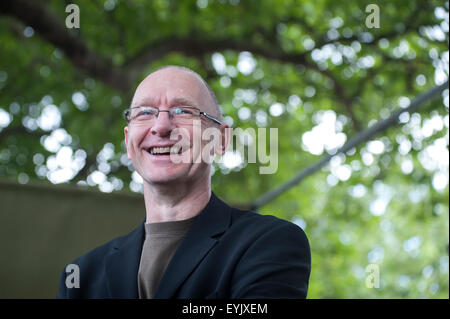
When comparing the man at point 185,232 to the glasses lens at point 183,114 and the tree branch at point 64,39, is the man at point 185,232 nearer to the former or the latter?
the glasses lens at point 183,114

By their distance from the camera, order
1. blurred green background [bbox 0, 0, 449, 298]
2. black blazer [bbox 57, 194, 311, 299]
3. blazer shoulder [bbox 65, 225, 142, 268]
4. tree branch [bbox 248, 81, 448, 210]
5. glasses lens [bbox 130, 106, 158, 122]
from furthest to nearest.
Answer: blurred green background [bbox 0, 0, 449, 298], tree branch [bbox 248, 81, 448, 210], blazer shoulder [bbox 65, 225, 142, 268], glasses lens [bbox 130, 106, 158, 122], black blazer [bbox 57, 194, 311, 299]

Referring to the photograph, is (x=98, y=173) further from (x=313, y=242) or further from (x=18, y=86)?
(x=313, y=242)

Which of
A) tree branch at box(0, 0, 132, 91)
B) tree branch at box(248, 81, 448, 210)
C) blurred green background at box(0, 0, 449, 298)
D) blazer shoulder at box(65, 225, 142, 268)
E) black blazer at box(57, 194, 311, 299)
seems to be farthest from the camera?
blurred green background at box(0, 0, 449, 298)

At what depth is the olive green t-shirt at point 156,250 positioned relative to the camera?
2.97ft

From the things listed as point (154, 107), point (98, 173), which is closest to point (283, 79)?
point (98, 173)

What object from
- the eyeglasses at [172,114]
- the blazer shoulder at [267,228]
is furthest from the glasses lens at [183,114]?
the blazer shoulder at [267,228]

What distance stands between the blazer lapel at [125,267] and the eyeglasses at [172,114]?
218 millimetres

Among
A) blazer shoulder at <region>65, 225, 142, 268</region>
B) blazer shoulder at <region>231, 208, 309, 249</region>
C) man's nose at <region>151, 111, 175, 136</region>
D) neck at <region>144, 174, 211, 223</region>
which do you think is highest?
man's nose at <region>151, 111, 175, 136</region>

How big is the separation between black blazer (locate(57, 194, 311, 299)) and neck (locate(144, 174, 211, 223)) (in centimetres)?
3

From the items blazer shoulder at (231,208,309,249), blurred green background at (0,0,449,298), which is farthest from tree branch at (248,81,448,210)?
blazer shoulder at (231,208,309,249)

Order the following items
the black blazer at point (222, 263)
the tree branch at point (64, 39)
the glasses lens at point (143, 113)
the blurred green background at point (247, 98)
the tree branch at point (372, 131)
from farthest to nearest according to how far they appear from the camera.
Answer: the blurred green background at point (247, 98)
the tree branch at point (64, 39)
the tree branch at point (372, 131)
the glasses lens at point (143, 113)
the black blazer at point (222, 263)

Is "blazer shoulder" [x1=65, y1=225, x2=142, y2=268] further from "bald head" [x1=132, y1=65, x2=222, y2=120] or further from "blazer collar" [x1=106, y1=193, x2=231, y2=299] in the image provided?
"bald head" [x1=132, y1=65, x2=222, y2=120]

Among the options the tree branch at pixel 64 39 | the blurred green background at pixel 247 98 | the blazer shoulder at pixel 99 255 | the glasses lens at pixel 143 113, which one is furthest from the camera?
the blurred green background at pixel 247 98

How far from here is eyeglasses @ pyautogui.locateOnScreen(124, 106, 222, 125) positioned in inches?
37.2
